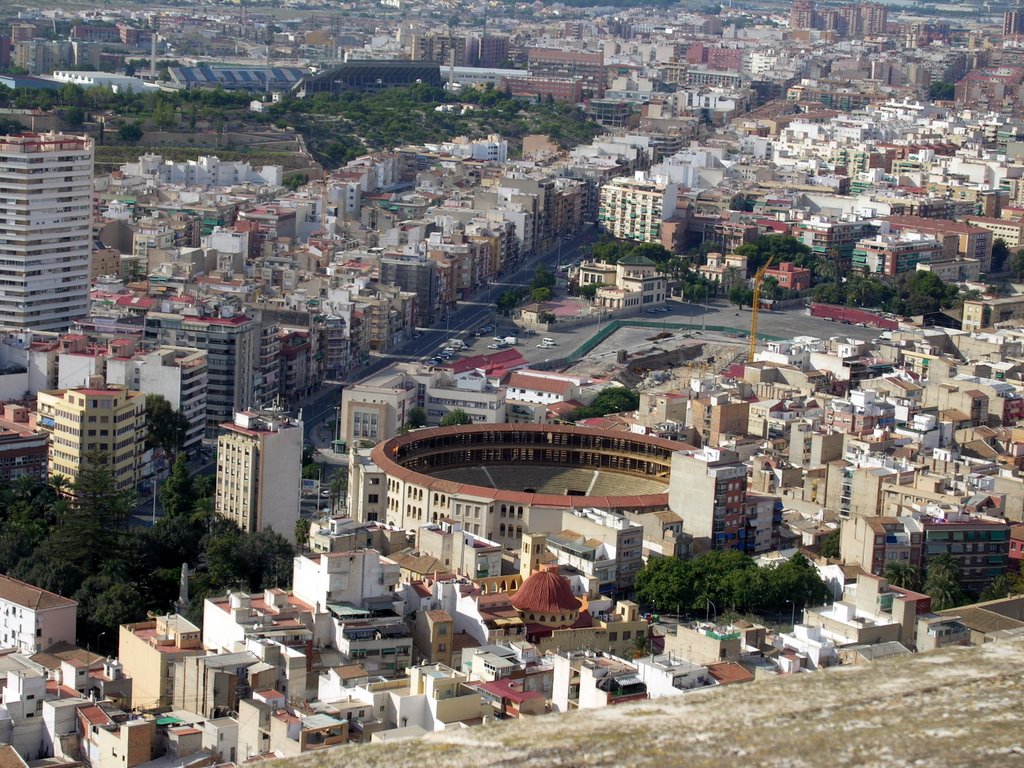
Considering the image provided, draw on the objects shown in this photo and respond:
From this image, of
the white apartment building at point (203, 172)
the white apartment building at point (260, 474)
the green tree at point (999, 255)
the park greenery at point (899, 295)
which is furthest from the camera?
the green tree at point (999, 255)

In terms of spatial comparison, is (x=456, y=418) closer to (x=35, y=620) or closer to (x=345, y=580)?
(x=345, y=580)

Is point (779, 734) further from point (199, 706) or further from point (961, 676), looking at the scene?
point (199, 706)

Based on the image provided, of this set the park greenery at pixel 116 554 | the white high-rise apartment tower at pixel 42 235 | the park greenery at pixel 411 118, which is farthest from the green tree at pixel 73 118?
the park greenery at pixel 116 554

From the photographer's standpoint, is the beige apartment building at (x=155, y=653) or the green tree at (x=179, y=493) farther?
the green tree at (x=179, y=493)

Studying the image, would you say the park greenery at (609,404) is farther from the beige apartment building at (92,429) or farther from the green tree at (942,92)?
the green tree at (942,92)

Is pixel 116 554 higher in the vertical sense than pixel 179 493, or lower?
higher

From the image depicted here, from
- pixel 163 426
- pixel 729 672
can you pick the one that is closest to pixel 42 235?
pixel 163 426

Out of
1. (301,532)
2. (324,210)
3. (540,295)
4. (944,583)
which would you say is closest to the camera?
(944,583)

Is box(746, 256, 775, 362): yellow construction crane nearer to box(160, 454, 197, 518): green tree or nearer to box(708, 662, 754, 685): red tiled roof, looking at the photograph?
box(160, 454, 197, 518): green tree

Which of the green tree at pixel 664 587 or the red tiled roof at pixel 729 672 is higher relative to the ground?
the red tiled roof at pixel 729 672
